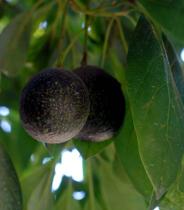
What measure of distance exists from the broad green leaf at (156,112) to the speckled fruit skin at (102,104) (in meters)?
0.10

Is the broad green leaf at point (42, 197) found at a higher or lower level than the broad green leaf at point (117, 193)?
higher

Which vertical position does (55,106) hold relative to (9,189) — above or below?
above

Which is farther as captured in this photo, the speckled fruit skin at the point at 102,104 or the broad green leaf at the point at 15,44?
the broad green leaf at the point at 15,44

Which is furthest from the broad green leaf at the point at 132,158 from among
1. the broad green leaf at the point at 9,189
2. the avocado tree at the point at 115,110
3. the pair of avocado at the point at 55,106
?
the broad green leaf at the point at 9,189

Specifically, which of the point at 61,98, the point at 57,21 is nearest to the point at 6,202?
the point at 61,98

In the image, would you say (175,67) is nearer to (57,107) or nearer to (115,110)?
(115,110)

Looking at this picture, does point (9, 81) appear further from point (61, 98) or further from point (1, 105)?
point (61, 98)

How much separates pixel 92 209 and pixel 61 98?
0.50 meters

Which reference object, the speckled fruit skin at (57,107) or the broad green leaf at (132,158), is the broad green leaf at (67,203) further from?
the speckled fruit skin at (57,107)

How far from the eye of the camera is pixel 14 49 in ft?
5.09

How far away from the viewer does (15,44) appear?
1.56 metres

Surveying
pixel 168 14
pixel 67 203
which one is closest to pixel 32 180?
pixel 67 203

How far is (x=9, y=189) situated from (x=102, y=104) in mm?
241

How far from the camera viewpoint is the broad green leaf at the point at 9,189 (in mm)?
1143
